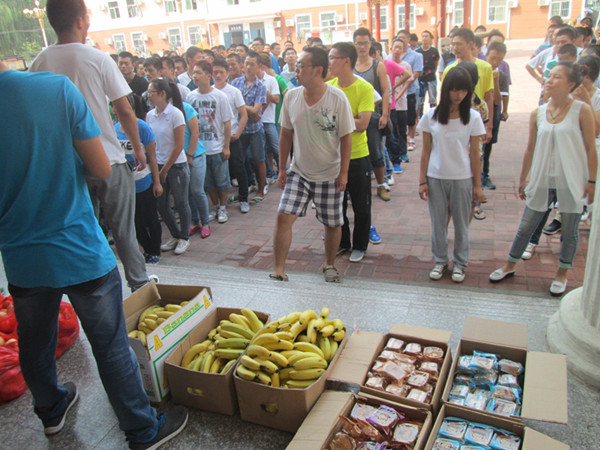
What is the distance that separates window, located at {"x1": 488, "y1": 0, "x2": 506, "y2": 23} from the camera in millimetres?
31234

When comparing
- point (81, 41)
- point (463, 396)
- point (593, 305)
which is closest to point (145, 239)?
point (81, 41)

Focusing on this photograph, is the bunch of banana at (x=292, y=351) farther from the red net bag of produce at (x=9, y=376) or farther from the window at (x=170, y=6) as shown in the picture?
the window at (x=170, y=6)

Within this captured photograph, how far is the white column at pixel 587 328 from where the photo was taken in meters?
2.55

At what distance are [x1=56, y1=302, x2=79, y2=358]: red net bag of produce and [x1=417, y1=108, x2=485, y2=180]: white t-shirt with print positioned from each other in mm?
2988

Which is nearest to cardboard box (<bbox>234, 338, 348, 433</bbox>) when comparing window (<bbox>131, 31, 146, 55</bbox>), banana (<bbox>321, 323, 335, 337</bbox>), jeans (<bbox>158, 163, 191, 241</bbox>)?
banana (<bbox>321, 323, 335, 337</bbox>)

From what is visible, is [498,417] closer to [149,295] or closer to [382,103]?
[149,295]

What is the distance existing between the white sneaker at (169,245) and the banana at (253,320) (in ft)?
8.76

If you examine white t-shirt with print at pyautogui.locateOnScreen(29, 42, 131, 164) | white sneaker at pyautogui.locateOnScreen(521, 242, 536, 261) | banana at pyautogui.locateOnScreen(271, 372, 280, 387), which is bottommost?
white sneaker at pyautogui.locateOnScreen(521, 242, 536, 261)

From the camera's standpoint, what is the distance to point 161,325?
2.56 metres

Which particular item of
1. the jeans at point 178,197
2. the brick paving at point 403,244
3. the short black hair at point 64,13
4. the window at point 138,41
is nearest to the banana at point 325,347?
the brick paving at point 403,244

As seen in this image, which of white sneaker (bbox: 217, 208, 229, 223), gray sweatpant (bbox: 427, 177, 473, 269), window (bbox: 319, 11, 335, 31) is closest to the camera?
gray sweatpant (bbox: 427, 177, 473, 269)

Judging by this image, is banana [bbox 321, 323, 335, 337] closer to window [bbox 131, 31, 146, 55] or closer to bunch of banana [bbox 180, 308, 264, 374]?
bunch of banana [bbox 180, 308, 264, 374]

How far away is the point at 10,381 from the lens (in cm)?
269

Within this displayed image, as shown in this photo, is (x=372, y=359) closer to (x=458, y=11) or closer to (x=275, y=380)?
(x=275, y=380)
